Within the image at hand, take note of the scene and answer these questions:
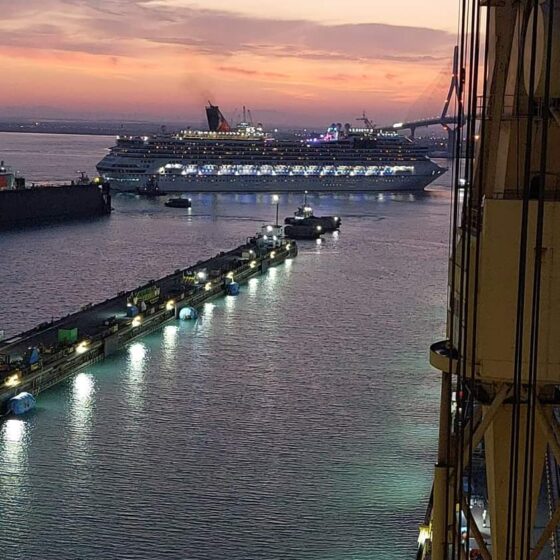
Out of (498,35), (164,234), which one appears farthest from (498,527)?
(164,234)

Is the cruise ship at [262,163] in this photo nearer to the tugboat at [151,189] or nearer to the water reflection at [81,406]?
the tugboat at [151,189]

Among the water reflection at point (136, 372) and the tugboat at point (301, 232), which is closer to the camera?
the water reflection at point (136, 372)

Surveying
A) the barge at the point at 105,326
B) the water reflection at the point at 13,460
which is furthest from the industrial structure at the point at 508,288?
the barge at the point at 105,326

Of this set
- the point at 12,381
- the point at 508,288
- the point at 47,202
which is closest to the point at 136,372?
the point at 12,381

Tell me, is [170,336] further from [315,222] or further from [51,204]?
[51,204]

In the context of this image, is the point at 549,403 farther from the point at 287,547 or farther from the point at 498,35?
the point at 287,547

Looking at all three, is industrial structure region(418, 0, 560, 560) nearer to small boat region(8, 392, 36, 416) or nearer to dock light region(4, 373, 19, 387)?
small boat region(8, 392, 36, 416)

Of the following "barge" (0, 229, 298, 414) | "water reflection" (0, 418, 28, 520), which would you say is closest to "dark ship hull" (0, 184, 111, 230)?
"barge" (0, 229, 298, 414)
